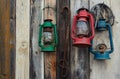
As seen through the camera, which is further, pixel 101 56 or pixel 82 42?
pixel 101 56

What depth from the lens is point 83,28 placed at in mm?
2080

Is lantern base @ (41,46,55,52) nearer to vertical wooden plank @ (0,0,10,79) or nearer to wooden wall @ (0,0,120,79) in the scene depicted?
wooden wall @ (0,0,120,79)

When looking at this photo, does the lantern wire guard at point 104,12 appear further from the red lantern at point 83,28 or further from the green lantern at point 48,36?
the green lantern at point 48,36

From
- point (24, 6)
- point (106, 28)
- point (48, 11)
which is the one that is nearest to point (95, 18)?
point (106, 28)

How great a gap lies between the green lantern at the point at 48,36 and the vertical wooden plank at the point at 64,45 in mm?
59

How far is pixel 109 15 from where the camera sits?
87.5 inches

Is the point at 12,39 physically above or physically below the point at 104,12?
below

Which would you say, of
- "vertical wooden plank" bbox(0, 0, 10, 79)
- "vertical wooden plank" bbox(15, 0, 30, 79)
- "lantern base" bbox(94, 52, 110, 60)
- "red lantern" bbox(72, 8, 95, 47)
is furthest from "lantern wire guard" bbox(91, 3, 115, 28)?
"vertical wooden plank" bbox(0, 0, 10, 79)

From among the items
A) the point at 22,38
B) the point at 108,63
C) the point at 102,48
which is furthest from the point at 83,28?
the point at 22,38

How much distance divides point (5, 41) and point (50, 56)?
36 cm

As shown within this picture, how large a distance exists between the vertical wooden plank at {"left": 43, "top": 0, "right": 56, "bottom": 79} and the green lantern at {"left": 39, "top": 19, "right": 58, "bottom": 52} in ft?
0.25

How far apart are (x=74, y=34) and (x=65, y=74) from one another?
1.04 ft

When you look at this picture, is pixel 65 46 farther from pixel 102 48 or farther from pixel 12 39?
pixel 12 39

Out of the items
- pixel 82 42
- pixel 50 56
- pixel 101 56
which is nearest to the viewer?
pixel 82 42
